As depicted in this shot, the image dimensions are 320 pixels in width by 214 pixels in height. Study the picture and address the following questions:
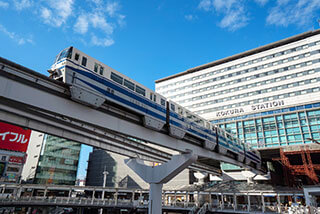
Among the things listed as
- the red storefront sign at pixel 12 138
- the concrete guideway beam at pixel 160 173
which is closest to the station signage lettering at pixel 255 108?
the concrete guideway beam at pixel 160 173

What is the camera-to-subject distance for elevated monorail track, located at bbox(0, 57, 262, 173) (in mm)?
12609

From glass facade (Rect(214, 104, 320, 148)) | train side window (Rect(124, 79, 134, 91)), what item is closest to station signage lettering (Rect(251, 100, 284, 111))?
glass facade (Rect(214, 104, 320, 148))

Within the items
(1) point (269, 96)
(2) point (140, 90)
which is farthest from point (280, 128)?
(2) point (140, 90)

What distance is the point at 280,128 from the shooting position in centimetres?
5538

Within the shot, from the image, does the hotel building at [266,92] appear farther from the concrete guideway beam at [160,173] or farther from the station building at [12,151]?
the station building at [12,151]

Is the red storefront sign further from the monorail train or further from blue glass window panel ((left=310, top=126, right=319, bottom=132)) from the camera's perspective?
blue glass window panel ((left=310, top=126, right=319, bottom=132))

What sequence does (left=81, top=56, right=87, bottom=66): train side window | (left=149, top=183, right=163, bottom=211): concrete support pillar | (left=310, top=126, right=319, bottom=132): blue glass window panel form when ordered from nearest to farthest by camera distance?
(left=81, top=56, right=87, bottom=66): train side window
(left=149, top=183, right=163, bottom=211): concrete support pillar
(left=310, top=126, right=319, bottom=132): blue glass window panel

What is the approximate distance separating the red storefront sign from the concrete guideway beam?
4753cm

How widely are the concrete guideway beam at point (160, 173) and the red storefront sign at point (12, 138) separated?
47531 millimetres

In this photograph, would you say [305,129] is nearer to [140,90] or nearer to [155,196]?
[155,196]

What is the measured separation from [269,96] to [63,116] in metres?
58.2

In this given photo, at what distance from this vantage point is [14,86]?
490 inches

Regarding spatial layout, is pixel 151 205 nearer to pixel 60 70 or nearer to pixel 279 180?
pixel 60 70

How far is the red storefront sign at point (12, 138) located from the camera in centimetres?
5750
